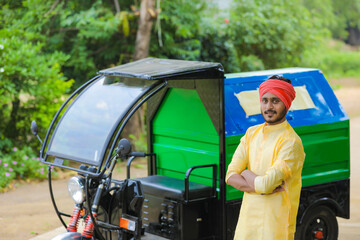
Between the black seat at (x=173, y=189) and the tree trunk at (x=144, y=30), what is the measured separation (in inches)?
247

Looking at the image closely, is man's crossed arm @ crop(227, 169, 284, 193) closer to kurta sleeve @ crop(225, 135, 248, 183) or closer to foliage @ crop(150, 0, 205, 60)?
kurta sleeve @ crop(225, 135, 248, 183)

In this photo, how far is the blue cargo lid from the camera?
5.27 m

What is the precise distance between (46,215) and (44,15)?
5.02m

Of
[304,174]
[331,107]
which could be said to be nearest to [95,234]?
[304,174]

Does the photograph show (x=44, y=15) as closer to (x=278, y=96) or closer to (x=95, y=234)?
(x=95, y=234)

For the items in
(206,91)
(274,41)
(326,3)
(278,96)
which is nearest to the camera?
(278,96)

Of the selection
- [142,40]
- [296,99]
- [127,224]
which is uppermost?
[142,40]

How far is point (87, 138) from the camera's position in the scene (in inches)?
186

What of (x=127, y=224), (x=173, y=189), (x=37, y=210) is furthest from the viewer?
(x=37, y=210)

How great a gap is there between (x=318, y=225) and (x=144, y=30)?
666 centimetres

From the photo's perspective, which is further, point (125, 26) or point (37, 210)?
point (125, 26)

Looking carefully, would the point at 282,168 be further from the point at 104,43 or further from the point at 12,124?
the point at 104,43

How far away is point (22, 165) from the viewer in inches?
387

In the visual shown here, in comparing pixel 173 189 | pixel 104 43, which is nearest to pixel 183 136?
pixel 173 189
